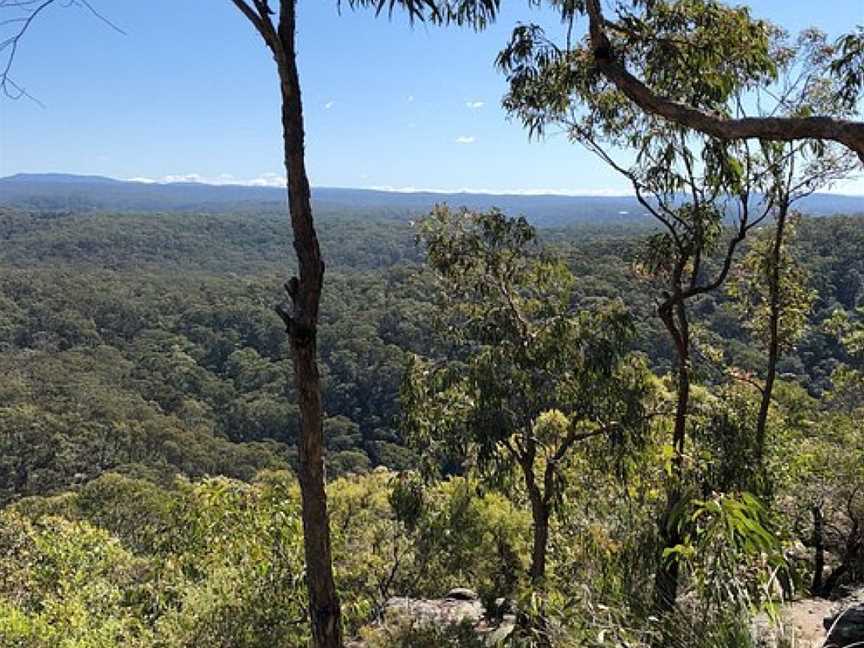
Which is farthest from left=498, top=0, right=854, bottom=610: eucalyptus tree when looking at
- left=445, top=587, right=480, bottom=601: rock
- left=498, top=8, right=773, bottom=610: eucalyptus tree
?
left=445, top=587, right=480, bottom=601: rock

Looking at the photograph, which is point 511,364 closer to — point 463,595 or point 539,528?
point 539,528

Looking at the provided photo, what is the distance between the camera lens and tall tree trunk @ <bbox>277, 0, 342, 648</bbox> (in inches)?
135

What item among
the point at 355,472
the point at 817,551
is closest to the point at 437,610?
the point at 817,551

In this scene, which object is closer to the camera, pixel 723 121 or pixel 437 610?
pixel 723 121

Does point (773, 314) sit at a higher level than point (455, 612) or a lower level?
higher

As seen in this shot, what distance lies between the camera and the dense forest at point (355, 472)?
17.5 feet

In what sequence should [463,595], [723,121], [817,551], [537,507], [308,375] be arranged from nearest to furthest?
1. [723,121]
2. [308,375]
3. [537,507]
4. [817,551]
5. [463,595]

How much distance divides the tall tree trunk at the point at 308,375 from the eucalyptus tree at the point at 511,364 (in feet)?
9.85

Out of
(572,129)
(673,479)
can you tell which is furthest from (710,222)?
(673,479)

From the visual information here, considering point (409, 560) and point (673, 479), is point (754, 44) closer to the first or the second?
point (673, 479)

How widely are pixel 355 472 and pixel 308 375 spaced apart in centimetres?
3491

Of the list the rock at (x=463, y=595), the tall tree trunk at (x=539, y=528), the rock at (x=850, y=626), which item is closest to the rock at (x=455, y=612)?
the rock at (x=463, y=595)

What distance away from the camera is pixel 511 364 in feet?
21.4

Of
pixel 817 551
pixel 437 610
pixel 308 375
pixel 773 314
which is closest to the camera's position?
pixel 308 375
